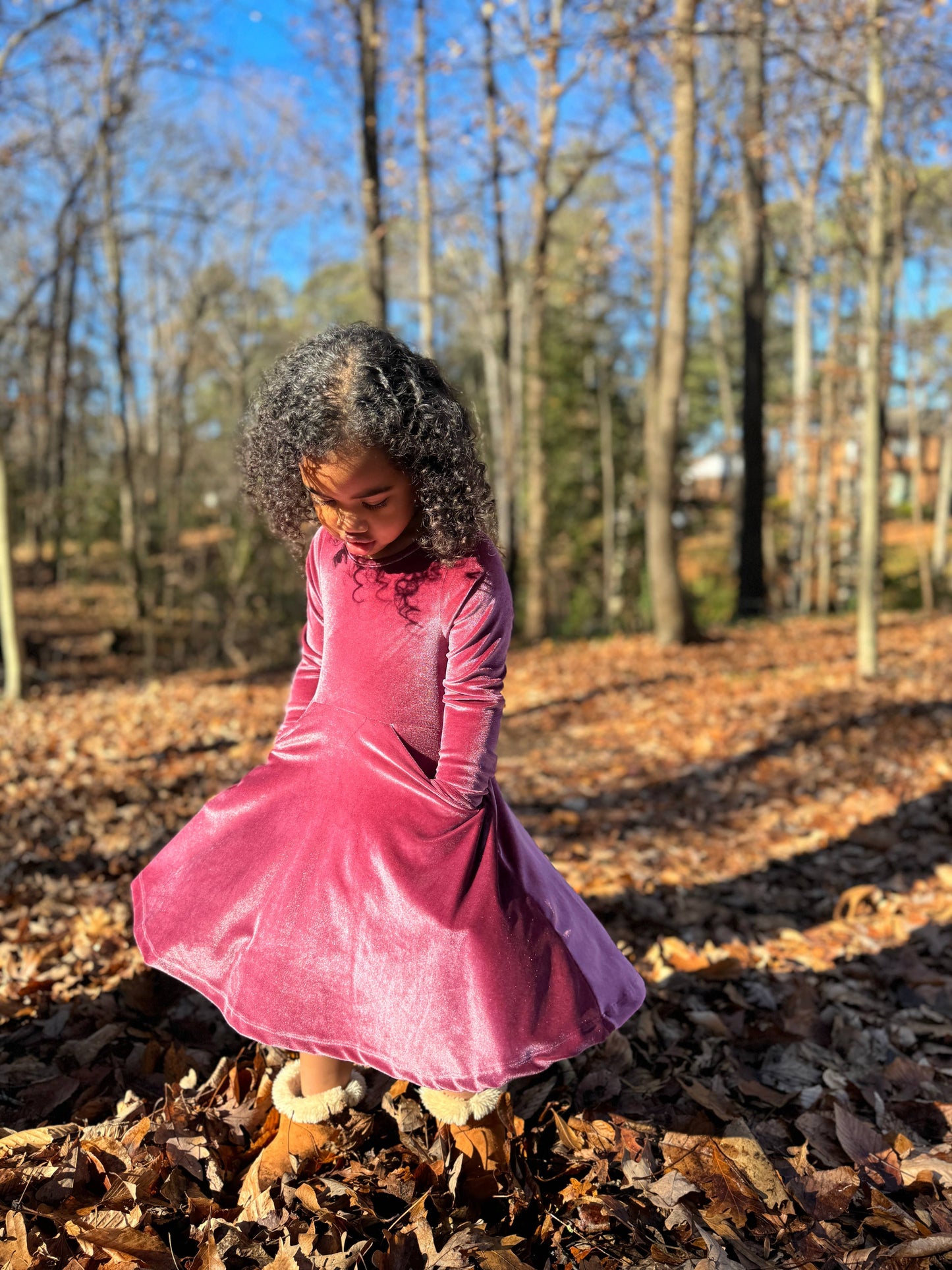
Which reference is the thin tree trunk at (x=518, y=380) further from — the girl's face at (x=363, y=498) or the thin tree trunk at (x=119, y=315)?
the girl's face at (x=363, y=498)

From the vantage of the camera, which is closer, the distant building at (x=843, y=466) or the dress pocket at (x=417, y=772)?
the dress pocket at (x=417, y=772)

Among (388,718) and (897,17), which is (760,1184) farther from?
(897,17)

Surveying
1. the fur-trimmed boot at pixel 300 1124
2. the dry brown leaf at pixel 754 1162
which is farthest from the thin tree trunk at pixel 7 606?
the dry brown leaf at pixel 754 1162

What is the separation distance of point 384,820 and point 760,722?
5.43m

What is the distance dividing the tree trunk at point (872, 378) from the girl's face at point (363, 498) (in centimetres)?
658

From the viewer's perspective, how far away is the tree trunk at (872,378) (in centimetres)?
710

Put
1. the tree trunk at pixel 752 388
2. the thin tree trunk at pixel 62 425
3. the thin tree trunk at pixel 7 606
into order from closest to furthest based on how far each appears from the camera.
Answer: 1. the thin tree trunk at pixel 7 606
2. the tree trunk at pixel 752 388
3. the thin tree trunk at pixel 62 425

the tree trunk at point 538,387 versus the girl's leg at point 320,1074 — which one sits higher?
the tree trunk at point 538,387

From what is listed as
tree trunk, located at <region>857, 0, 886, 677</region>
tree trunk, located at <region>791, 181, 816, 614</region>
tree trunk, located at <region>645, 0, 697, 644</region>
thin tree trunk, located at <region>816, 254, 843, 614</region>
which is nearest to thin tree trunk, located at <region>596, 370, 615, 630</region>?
tree trunk, located at <region>791, 181, 816, 614</region>

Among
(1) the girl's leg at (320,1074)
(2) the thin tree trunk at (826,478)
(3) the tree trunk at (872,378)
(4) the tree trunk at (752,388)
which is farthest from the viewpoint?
(2) the thin tree trunk at (826,478)

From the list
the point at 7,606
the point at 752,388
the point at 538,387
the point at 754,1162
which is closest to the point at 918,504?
the point at 752,388

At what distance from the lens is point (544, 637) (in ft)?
40.9

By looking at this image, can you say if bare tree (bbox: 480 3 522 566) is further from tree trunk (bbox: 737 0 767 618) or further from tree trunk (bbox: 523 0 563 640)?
tree trunk (bbox: 737 0 767 618)

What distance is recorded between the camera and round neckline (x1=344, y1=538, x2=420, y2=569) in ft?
6.54
